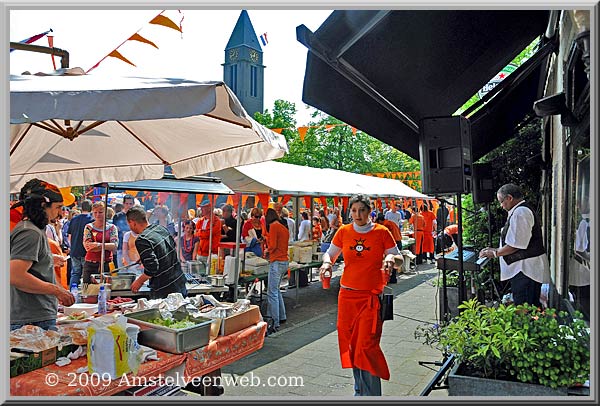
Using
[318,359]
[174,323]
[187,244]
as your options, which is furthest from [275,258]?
[174,323]

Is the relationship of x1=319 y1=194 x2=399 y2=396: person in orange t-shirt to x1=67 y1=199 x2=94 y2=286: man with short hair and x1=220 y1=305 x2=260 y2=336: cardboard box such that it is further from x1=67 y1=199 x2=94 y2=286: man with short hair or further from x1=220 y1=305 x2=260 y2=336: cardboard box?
x1=67 y1=199 x2=94 y2=286: man with short hair

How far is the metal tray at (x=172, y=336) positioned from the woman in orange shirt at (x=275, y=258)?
4100 millimetres

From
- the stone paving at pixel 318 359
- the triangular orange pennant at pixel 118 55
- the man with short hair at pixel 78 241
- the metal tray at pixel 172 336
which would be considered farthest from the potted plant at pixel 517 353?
the man with short hair at pixel 78 241

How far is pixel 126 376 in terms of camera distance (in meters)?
2.68

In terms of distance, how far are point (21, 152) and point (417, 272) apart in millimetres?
11193

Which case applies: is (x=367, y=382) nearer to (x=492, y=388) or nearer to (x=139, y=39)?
(x=492, y=388)

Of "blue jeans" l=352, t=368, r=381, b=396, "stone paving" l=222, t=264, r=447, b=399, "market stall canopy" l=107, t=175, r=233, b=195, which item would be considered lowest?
"stone paving" l=222, t=264, r=447, b=399

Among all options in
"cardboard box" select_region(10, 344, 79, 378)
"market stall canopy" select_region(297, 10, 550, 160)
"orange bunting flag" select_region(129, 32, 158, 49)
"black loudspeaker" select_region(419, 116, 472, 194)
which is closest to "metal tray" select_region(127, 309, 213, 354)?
"cardboard box" select_region(10, 344, 79, 378)

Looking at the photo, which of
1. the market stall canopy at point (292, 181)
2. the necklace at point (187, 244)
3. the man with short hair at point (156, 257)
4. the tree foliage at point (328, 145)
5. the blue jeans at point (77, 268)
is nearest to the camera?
the man with short hair at point (156, 257)

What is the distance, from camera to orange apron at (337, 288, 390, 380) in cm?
401

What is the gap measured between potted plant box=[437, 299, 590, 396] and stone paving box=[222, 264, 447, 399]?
0.47 metres

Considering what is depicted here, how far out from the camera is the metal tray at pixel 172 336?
2.95m

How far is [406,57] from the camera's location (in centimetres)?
417

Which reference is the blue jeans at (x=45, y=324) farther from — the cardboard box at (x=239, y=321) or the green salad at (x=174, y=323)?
the cardboard box at (x=239, y=321)
